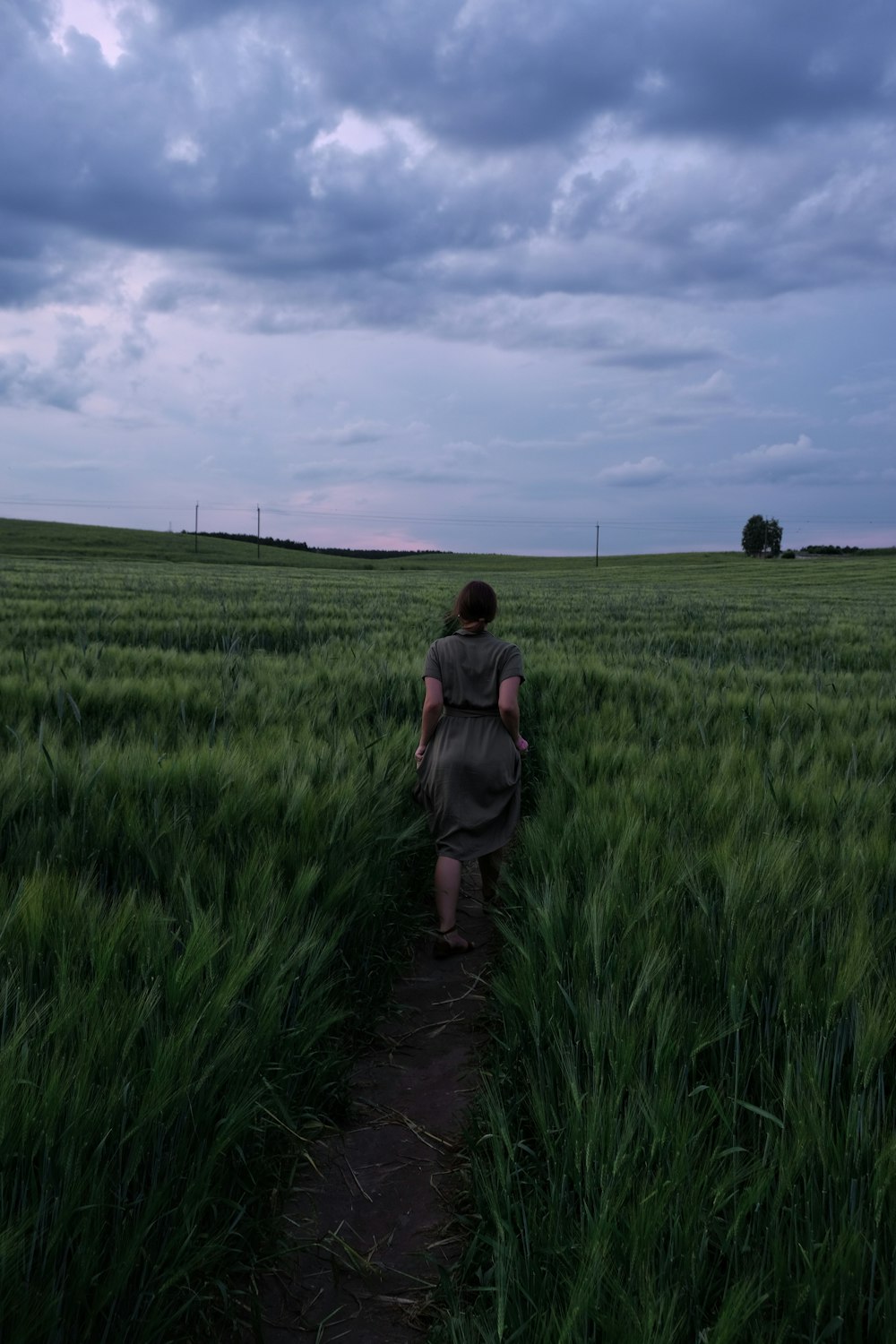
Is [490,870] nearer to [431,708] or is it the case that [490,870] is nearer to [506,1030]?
[431,708]

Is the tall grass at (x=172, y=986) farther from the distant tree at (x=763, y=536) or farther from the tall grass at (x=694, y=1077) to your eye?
the distant tree at (x=763, y=536)

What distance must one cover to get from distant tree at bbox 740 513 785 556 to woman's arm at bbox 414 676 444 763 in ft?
372

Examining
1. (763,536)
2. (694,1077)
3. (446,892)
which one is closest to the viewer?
(694,1077)

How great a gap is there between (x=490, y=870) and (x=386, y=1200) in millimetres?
2089

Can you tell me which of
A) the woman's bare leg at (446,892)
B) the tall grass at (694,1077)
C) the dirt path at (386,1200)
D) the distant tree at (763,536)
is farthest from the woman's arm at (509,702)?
the distant tree at (763,536)

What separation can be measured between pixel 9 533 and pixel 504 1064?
9518cm

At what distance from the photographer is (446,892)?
3.52m

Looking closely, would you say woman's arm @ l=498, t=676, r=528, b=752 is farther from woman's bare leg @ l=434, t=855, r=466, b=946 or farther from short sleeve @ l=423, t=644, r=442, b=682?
woman's bare leg @ l=434, t=855, r=466, b=946

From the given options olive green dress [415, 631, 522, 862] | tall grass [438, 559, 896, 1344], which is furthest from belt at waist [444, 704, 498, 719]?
tall grass [438, 559, 896, 1344]

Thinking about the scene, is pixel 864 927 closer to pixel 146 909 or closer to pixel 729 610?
pixel 146 909

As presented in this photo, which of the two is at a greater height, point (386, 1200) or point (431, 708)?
point (431, 708)

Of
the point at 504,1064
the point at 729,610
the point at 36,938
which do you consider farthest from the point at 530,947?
the point at 729,610

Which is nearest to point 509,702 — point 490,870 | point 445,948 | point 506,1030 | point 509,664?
point 509,664

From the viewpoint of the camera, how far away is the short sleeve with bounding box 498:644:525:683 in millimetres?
3914
